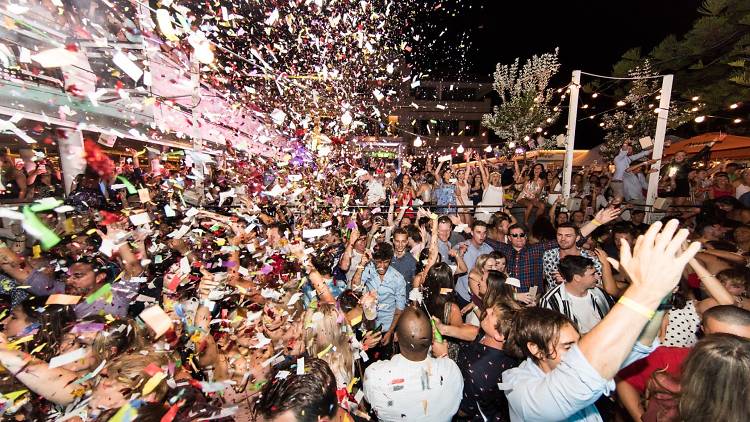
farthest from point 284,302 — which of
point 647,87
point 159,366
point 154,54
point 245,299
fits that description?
point 647,87

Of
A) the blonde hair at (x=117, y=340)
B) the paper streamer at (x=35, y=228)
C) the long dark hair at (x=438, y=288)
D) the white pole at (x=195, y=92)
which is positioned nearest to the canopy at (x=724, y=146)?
the long dark hair at (x=438, y=288)

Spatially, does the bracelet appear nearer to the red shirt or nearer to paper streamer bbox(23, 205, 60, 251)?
the red shirt

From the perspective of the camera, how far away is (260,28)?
27.6 ft

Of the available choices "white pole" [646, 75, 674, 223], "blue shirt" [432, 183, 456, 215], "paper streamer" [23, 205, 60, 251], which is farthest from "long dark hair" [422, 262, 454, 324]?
"white pole" [646, 75, 674, 223]

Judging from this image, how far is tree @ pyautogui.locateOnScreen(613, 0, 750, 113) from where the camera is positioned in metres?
6.03

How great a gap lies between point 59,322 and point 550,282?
5.25 metres

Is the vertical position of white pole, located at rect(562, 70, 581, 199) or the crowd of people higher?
white pole, located at rect(562, 70, 581, 199)

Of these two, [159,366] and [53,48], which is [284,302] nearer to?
[159,366]

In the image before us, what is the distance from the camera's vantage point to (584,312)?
3049 millimetres

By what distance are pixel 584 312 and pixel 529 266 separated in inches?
56.0

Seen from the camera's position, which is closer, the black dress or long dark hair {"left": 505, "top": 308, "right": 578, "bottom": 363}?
long dark hair {"left": 505, "top": 308, "right": 578, "bottom": 363}

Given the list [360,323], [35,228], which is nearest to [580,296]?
[360,323]

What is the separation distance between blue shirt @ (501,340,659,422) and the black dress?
0.51m

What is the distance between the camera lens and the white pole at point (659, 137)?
7.04 meters
